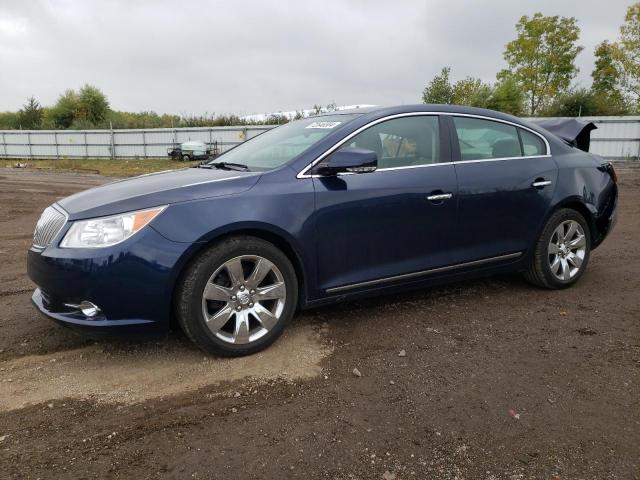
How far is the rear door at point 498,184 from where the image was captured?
3980mm

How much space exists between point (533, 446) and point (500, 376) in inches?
27.0

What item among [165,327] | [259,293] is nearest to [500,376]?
[259,293]

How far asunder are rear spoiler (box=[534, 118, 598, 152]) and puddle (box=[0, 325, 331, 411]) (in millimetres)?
3758

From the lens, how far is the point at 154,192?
3086 millimetres

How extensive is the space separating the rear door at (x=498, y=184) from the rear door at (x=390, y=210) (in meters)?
0.16

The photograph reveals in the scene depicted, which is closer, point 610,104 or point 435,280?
point 435,280

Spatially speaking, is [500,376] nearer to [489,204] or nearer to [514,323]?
[514,323]

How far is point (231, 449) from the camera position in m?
2.29

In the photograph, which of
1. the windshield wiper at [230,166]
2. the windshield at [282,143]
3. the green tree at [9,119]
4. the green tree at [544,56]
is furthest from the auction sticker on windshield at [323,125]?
the green tree at [9,119]

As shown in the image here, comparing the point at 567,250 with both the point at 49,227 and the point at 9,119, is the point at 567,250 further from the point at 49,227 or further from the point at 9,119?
the point at 9,119

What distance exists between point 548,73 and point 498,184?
38803 millimetres

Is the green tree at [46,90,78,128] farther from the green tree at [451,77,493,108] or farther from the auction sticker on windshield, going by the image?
the auction sticker on windshield

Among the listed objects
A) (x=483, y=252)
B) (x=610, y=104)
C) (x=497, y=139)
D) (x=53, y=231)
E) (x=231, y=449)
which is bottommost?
(x=231, y=449)

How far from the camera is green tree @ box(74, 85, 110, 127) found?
163 ft
